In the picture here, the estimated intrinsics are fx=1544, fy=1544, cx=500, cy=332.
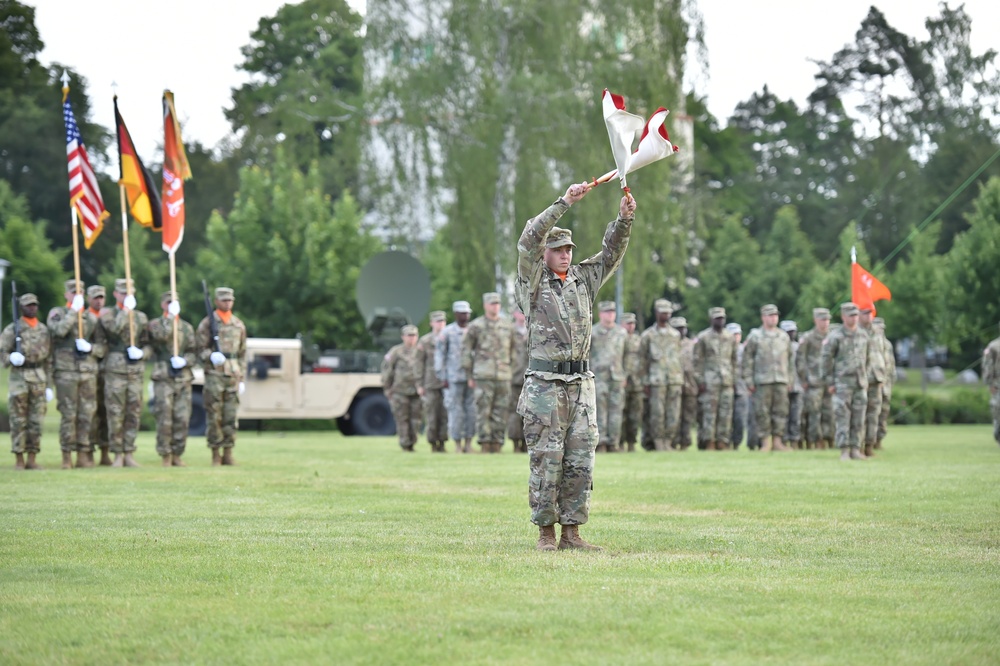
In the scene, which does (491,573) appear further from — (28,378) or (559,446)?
(28,378)

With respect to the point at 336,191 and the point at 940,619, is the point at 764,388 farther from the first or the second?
the point at 336,191

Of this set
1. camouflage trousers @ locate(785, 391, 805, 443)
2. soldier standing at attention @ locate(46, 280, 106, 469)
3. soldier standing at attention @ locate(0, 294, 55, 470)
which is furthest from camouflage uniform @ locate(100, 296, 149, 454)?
camouflage trousers @ locate(785, 391, 805, 443)

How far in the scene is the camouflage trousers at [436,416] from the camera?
25922mm

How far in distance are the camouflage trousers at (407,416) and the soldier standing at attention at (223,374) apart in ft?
18.1

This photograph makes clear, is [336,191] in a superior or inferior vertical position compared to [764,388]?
superior

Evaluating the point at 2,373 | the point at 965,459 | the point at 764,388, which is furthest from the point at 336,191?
the point at 965,459

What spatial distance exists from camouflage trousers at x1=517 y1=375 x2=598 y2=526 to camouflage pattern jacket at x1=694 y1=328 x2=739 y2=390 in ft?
51.6

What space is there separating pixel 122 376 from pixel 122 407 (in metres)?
0.40

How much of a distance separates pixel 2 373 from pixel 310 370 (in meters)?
19.4

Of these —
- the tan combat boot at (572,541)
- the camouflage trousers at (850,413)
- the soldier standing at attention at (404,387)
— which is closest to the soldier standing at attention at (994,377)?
the camouflage trousers at (850,413)

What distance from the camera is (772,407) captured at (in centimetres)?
2542

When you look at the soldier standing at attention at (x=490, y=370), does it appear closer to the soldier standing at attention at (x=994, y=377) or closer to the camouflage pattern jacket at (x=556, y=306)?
the soldier standing at attention at (x=994, y=377)

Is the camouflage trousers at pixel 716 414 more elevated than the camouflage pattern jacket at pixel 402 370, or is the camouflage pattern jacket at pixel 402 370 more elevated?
the camouflage pattern jacket at pixel 402 370

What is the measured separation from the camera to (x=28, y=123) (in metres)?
56.9
